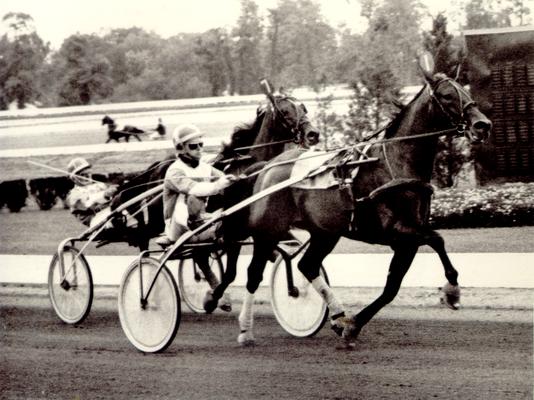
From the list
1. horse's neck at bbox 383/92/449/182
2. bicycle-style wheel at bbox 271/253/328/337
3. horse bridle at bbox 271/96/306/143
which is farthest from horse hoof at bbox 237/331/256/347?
horse bridle at bbox 271/96/306/143

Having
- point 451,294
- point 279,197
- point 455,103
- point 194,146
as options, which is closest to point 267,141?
point 194,146

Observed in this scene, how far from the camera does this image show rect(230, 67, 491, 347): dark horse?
242 inches

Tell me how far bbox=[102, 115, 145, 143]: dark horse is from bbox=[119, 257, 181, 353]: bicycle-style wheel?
298cm

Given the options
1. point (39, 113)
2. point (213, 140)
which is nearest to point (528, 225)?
point (213, 140)

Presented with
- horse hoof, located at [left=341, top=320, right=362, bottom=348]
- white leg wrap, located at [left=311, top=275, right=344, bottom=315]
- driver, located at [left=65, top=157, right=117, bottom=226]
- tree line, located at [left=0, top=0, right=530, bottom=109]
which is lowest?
horse hoof, located at [left=341, top=320, right=362, bottom=348]

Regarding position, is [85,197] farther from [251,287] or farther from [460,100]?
[460,100]

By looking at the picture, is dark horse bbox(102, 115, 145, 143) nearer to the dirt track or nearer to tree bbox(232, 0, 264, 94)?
tree bbox(232, 0, 264, 94)

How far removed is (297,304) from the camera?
7.19 meters

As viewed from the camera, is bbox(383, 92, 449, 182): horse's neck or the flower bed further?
the flower bed

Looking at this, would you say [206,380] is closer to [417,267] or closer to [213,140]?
[417,267]

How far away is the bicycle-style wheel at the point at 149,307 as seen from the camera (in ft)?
22.2

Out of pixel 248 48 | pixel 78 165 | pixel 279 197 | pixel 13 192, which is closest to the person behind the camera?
pixel 279 197

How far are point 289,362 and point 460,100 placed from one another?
217 centimetres

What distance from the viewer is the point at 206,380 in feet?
19.8
